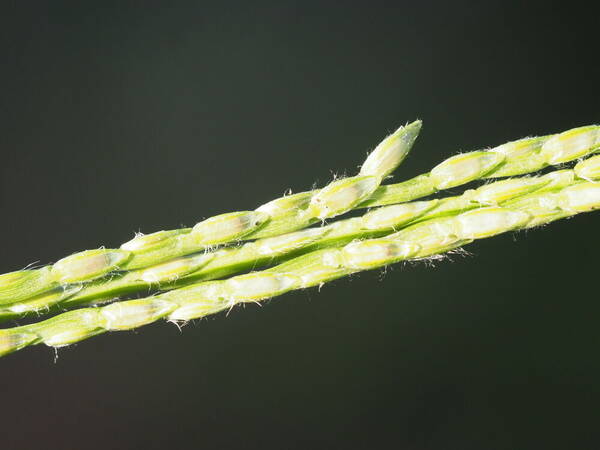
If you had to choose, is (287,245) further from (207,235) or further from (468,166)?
(468,166)

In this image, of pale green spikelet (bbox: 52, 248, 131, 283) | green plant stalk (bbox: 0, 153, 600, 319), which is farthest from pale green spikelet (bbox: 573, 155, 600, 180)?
pale green spikelet (bbox: 52, 248, 131, 283)

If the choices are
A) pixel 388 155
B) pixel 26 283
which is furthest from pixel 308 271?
pixel 26 283

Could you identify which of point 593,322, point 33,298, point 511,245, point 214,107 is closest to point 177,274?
point 33,298

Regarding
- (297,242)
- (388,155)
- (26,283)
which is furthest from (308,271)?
(26,283)

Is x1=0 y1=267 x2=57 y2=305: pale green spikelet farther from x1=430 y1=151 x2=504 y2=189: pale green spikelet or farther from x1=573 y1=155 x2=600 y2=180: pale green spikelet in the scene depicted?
x1=573 y1=155 x2=600 y2=180: pale green spikelet

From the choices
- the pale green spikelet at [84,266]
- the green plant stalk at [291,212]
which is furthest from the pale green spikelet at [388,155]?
the pale green spikelet at [84,266]

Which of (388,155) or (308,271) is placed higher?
(388,155)

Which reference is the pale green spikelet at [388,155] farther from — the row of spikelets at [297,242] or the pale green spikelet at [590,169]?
the pale green spikelet at [590,169]

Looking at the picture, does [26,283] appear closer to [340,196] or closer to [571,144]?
[340,196]
